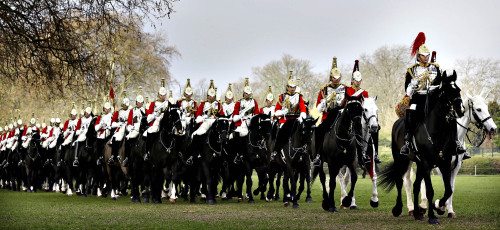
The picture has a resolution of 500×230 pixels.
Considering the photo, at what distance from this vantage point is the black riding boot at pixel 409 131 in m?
15.5

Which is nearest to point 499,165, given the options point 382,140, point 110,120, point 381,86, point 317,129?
point 382,140

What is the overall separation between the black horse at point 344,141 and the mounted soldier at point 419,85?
136 centimetres

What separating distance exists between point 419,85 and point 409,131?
84 cm

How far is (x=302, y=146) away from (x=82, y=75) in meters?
5.39

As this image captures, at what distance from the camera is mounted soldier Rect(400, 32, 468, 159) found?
50.3ft

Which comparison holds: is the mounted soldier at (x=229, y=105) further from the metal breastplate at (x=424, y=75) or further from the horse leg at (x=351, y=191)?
the metal breastplate at (x=424, y=75)

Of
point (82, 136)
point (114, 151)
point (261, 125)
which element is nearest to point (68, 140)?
point (82, 136)

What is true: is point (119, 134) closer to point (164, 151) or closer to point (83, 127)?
point (164, 151)

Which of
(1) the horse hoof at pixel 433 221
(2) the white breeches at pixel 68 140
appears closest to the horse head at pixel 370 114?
(1) the horse hoof at pixel 433 221

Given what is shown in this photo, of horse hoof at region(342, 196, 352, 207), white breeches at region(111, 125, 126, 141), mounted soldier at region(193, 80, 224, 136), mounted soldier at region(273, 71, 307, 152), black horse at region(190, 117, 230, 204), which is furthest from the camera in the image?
white breeches at region(111, 125, 126, 141)

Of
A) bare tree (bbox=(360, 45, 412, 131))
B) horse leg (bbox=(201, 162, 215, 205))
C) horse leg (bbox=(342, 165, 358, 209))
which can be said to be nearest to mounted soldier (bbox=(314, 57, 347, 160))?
horse leg (bbox=(342, 165, 358, 209))

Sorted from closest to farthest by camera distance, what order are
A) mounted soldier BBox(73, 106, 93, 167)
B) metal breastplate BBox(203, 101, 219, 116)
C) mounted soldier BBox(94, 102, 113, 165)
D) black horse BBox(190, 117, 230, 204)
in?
black horse BBox(190, 117, 230, 204) < metal breastplate BBox(203, 101, 219, 116) < mounted soldier BBox(94, 102, 113, 165) < mounted soldier BBox(73, 106, 93, 167)

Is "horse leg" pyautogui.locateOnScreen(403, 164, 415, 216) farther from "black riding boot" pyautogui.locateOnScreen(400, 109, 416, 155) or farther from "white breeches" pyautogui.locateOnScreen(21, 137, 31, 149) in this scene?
"white breeches" pyautogui.locateOnScreen(21, 137, 31, 149)

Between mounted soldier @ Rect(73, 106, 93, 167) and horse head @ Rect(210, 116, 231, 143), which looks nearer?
horse head @ Rect(210, 116, 231, 143)
